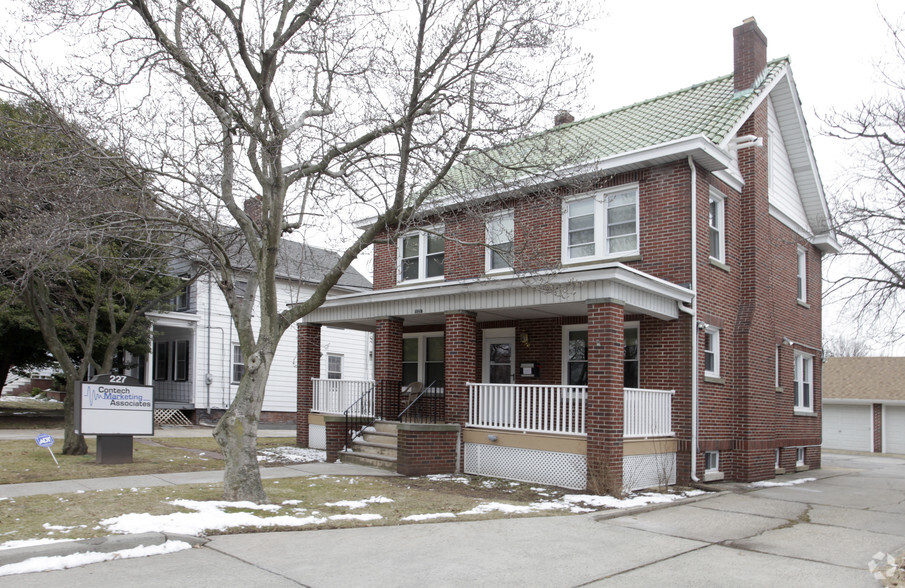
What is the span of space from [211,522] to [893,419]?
107ft

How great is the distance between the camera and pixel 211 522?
802 cm

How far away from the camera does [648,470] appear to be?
12.7 meters

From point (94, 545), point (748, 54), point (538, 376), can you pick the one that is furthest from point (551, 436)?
point (748, 54)

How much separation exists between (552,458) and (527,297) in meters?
2.88

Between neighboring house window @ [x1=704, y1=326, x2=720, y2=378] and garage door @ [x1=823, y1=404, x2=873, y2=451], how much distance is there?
73.7ft

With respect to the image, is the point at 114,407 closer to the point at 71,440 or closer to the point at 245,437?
the point at 71,440

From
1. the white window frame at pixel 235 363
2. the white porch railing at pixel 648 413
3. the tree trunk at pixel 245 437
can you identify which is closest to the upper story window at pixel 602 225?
the white porch railing at pixel 648 413

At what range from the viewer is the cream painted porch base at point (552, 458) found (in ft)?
40.1

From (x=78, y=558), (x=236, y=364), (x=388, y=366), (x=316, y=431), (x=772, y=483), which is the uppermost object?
(x=388, y=366)

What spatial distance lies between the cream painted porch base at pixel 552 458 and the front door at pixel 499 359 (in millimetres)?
2584

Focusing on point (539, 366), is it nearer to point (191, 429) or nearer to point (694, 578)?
point (694, 578)

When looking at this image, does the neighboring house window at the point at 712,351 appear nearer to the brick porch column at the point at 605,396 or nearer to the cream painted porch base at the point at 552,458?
the cream painted porch base at the point at 552,458

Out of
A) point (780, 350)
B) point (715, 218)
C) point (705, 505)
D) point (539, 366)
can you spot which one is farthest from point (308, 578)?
point (780, 350)

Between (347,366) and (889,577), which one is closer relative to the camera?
(889,577)
